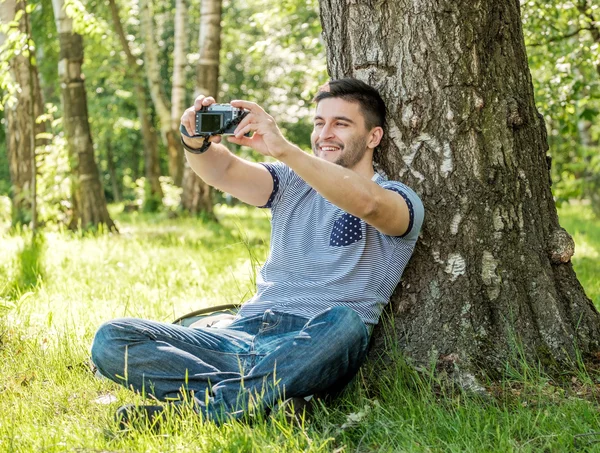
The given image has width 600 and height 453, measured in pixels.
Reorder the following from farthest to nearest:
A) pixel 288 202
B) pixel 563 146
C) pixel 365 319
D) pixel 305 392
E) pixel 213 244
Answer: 1. pixel 563 146
2. pixel 213 244
3. pixel 288 202
4. pixel 365 319
5. pixel 305 392

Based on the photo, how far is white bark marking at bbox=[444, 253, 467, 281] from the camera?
361 centimetres

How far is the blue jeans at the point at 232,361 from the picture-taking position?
3115 mm

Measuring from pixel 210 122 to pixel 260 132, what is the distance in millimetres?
441

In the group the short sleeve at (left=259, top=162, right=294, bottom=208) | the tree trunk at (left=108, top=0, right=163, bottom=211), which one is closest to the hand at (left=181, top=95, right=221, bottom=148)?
the short sleeve at (left=259, top=162, right=294, bottom=208)

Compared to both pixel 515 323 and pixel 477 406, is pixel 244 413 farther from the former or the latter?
pixel 515 323

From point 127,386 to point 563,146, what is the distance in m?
18.9

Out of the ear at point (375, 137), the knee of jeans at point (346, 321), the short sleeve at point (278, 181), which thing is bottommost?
the knee of jeans at point (346, 321)

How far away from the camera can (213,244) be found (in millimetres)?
8797

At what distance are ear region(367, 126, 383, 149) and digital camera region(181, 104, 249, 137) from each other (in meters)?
0.80

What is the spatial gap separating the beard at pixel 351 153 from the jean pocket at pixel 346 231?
0.29 m

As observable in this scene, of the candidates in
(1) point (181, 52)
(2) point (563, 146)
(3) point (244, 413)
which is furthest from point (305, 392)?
(2) point (563, 146)

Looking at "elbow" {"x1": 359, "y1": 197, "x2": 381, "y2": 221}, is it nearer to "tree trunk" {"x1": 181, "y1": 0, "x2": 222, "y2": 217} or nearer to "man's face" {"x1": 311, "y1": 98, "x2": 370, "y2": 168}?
"man's face" {"x1": 311, "y1": 98, "x2": 370, "y2": 168}

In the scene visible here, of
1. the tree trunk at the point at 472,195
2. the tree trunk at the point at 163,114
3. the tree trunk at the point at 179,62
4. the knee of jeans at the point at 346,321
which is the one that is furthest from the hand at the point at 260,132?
the tree trunk at the point at 163,114

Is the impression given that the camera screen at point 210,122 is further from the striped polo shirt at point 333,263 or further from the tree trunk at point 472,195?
the tree trunk at point 472,195
